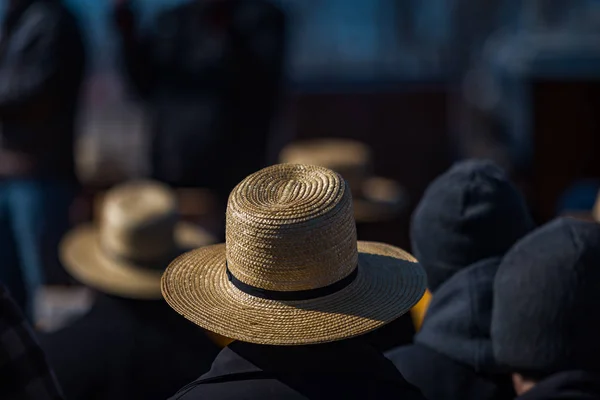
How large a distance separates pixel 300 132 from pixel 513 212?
4953 millimetres

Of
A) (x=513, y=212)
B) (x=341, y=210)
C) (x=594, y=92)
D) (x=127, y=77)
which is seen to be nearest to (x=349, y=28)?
(x=594, y=92)

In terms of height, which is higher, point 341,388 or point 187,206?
point 341,388

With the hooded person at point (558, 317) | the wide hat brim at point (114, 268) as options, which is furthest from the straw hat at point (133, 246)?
the hooded person at point (558, 317)

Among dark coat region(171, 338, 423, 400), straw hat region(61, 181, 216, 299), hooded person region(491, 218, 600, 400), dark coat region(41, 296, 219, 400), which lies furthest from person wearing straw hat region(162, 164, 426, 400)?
straw hat region(61, 181, 216, 299)

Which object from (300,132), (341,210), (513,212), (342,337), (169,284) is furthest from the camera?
(300,132)

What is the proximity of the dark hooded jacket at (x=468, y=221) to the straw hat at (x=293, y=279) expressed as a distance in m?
0.46

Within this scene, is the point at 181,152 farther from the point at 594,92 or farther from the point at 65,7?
the point at 594,92

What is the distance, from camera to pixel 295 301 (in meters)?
1.93

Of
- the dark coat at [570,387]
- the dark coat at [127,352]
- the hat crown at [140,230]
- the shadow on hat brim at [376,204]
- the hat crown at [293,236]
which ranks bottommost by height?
the shadow on hat brim at [376,204]

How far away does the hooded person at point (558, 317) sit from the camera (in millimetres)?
2055

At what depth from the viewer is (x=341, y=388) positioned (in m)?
1.83

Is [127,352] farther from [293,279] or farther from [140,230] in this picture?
[293,279]

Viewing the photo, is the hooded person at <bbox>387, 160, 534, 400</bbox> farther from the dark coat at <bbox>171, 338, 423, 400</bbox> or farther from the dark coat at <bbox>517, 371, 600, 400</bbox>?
the dark coat at <bbox>171, 338, 423, 400</bbox>

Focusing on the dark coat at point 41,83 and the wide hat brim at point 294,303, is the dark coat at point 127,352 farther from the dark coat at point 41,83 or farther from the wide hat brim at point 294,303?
the dark coat at point 41,83
